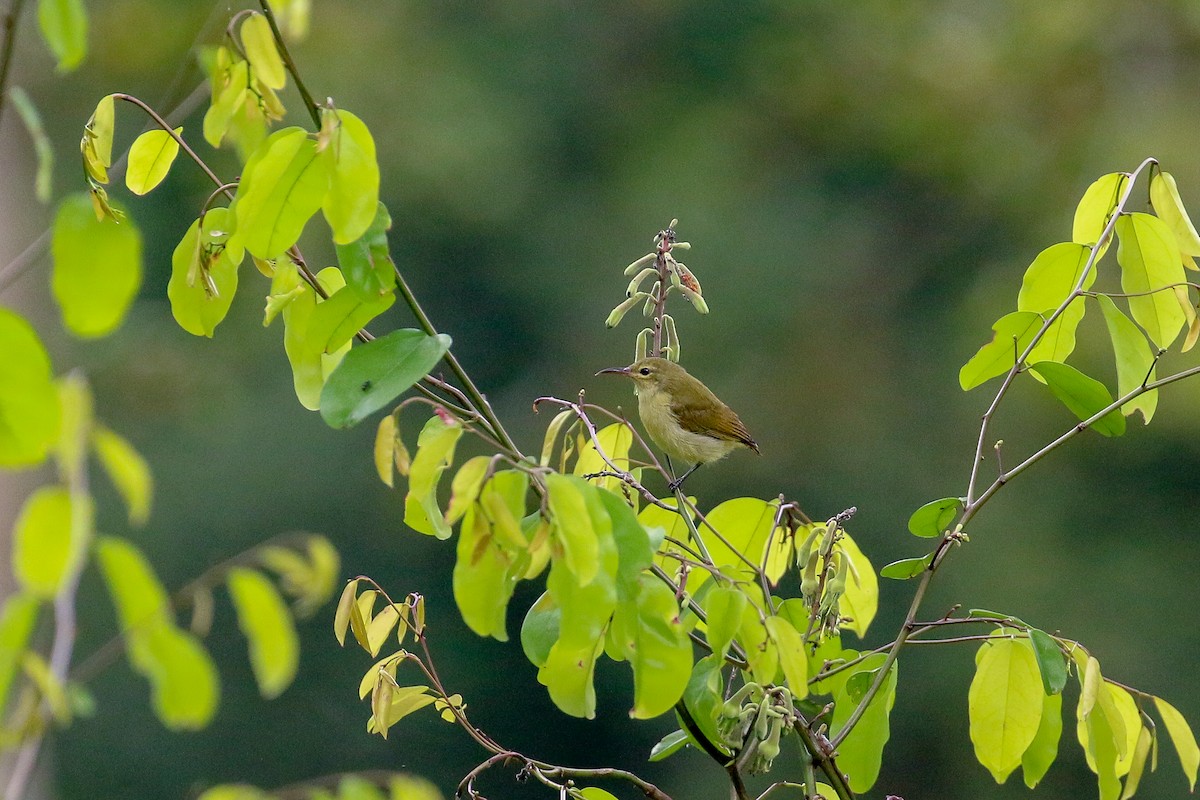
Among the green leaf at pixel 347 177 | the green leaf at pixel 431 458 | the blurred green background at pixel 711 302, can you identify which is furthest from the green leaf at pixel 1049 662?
the blurred green background at pixel 711 302

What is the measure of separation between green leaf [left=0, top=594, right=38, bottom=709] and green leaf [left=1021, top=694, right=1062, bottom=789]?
3.45 feet

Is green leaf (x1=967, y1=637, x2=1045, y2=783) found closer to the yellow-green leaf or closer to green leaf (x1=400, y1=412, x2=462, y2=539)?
green leaf (x1=400, y1=412, x2=462, y2=539)

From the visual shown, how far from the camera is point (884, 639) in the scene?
977cm

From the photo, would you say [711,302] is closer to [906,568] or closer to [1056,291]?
[1056,291]

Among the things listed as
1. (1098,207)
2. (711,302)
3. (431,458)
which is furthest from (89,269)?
(711,302)

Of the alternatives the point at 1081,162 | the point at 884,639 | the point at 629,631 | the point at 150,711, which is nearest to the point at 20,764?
the point at 629,631

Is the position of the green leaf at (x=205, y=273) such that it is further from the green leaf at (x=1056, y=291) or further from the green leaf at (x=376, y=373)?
the green leaf at (x=1056, y=291)

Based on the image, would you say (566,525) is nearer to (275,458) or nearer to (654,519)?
(654,519)

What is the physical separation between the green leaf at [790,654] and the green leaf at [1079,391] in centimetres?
48

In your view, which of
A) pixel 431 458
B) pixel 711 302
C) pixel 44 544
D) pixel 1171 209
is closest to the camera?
pixel 44 544

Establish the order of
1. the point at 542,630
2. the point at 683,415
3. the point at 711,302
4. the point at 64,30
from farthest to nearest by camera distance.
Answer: the point at 711,302 < the point at 683,415 < the point at 542,630 < the point at 64,30

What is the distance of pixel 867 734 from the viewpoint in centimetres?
A: 134

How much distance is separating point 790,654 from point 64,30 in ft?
2.28

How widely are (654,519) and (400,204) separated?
10906 mm
